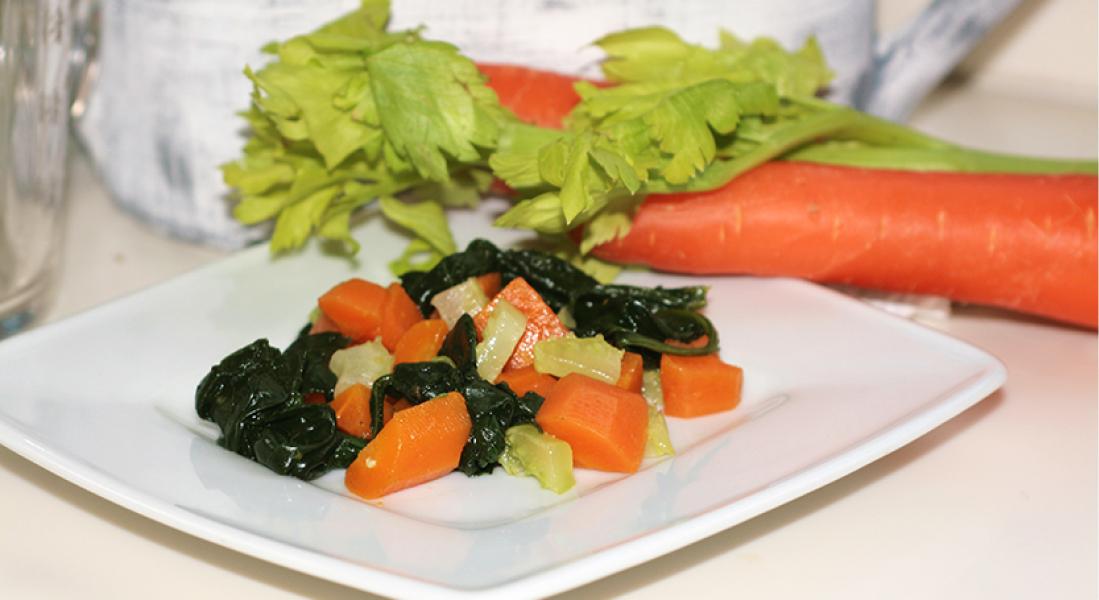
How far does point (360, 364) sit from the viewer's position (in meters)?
1.34

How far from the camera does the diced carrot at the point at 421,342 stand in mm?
1361

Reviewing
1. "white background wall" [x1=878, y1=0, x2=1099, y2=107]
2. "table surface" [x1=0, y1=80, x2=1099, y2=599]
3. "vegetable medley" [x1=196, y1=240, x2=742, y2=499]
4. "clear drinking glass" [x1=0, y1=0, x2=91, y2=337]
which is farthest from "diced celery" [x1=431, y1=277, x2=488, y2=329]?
"white background wall" [x1=878, y1=0, x2=1099, y2=107]

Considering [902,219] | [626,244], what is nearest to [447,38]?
[626,244]

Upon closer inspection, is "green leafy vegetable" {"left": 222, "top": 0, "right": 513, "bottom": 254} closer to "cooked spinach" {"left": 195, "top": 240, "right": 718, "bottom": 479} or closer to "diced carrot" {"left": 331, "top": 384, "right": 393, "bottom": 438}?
"cooked spinach" {"left": 195, "top": 240, "right": 718, "bottom": 479}

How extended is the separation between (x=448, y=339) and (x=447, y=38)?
533 millimetres

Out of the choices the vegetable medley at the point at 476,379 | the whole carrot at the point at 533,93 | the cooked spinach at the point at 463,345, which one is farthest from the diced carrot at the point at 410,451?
the whole carrot at the point at 533,93

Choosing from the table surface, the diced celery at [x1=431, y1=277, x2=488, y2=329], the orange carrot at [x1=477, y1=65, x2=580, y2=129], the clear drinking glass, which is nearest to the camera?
the table surface

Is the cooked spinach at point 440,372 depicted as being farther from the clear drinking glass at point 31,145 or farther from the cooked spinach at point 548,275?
the clear drinking glass at point 31,145

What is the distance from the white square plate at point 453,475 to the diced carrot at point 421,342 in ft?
0.54

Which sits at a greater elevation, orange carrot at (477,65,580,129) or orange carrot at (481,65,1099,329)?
orange carrot at (477,65,580,129)

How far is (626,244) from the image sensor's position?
161 centimetres

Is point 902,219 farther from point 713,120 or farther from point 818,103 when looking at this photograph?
point 713,120

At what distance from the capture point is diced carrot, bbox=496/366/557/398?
1333 millimetres

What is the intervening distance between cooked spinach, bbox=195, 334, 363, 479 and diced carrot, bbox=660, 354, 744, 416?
1.05 ft
